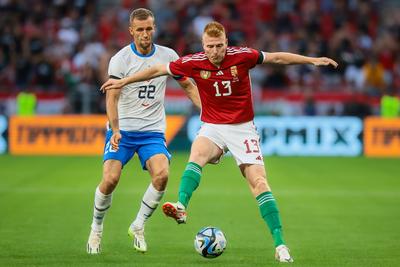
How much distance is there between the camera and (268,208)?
818 centimetres

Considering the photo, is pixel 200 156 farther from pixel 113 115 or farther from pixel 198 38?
pixel 198 38

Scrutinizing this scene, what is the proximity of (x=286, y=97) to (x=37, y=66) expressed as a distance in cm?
660

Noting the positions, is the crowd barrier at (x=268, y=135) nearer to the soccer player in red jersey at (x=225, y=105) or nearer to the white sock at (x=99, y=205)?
the white sock at (x=99, y=205)

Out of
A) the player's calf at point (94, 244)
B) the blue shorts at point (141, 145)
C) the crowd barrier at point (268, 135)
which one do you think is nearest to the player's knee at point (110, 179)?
the blue shorts at point (141, 145)

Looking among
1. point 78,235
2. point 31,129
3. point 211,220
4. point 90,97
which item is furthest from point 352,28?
point 78,235

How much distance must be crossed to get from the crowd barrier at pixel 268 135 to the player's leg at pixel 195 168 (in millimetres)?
12902

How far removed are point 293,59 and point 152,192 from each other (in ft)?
6.41

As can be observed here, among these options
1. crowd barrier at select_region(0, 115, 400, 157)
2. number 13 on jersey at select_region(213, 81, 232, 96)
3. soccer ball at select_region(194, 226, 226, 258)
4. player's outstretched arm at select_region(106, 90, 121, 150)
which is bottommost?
crowd barrier at select_region(0, 115, 400, 157)

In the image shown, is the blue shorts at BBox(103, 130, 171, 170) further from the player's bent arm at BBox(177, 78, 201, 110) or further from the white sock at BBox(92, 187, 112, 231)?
the player's bent arm at BBox(177, 78, 201, 110)

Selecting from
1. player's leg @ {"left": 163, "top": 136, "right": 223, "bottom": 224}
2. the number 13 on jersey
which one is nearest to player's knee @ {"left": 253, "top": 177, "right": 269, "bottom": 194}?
player's leg @ {"left": 163, "top": 136, "right": 223, "bottom": 224}

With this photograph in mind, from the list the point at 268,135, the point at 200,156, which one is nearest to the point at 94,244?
the point at 200,156

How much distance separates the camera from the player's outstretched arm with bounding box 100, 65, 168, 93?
26.9 feet

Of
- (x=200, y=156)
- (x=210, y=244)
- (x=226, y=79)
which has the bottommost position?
(x=210, y=244)

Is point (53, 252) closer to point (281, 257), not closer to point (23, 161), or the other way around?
point (281, 257)
